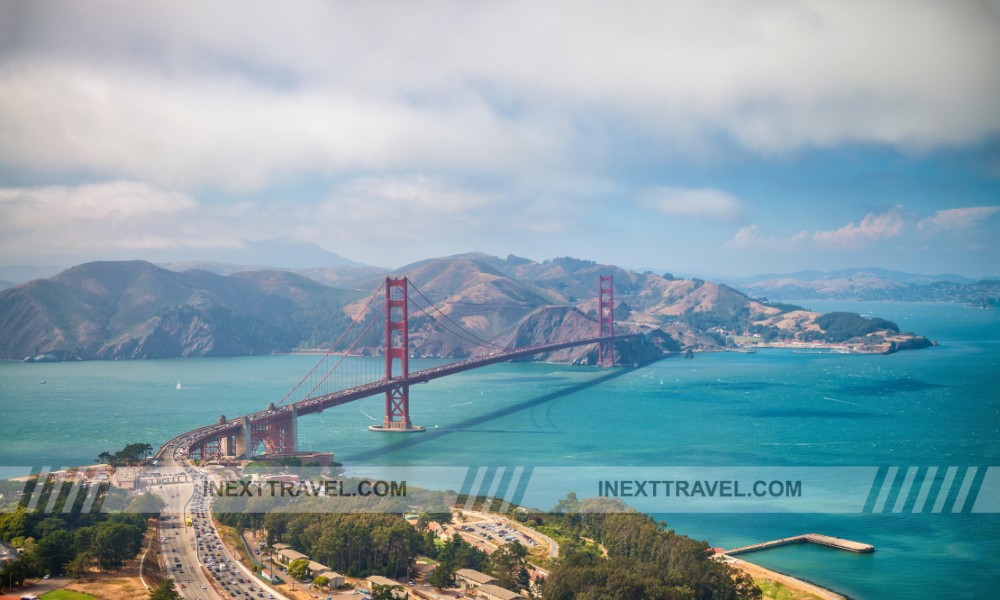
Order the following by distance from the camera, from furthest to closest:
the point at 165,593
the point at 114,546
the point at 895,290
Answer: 1. the point at 895,290
2. the point at 114,546
3. the point at 165,593

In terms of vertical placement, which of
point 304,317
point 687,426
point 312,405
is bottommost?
point 687,426

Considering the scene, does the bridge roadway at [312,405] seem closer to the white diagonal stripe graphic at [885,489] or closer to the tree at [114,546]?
the tree at [114,546]

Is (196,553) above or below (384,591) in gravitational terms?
above

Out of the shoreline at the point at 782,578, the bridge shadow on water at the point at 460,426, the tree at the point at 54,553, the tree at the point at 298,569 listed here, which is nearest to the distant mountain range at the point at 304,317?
the bridge shadow on water at the point at 460,426

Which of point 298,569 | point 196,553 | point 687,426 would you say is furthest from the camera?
point 687,426

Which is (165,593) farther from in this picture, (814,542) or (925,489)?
(925,489)

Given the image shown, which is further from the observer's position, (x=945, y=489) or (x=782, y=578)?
(x=945, y=489)

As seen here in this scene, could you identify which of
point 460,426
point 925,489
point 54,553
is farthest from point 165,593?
point 460,426
